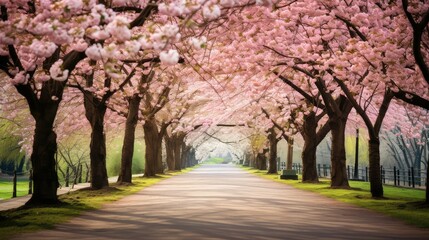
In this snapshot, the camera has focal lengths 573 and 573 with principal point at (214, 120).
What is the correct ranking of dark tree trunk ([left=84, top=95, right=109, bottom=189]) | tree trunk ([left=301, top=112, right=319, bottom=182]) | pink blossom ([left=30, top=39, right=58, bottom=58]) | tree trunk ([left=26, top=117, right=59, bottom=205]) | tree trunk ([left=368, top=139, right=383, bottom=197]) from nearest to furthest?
pink blossom ([left=30, top=39, right=58, bottom=58])
tree trunk ([left=26, top=117, right=59, bottom=205])
tree trunk ([left=368, top=139, right=383, bottom=197])
dark tree trunk ([left=84, top=95, right=109, bottom=189])
tree trunk ([left=301, top=112, right=319, bottom=182])

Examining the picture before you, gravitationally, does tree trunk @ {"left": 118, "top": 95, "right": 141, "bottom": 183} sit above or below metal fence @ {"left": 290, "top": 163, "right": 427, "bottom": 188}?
above

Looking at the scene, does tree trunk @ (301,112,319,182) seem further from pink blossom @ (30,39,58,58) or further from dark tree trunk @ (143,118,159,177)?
Result: pink blossom @ (30,39,58,58)

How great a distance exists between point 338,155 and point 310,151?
6.54 m

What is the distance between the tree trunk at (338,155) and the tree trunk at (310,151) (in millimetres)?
6326

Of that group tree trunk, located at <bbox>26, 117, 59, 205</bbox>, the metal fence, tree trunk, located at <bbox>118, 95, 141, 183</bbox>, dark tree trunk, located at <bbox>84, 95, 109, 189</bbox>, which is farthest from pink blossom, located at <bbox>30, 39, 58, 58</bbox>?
tree trunk, located at <bbox>118, 95, 141, 183</bbox>

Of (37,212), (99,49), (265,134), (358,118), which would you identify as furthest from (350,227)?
(265,134)

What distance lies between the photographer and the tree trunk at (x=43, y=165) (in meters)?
15.7

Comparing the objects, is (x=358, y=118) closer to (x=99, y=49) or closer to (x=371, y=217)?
(x=371, y=217)

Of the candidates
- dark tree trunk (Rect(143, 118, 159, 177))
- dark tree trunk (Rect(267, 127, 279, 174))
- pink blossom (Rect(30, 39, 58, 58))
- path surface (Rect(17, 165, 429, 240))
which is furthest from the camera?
dark tree trunk (Rect(267, 127, 279, 174))

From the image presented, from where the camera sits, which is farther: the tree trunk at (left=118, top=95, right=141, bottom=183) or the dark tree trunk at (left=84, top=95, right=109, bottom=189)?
the tree trunk at (left=118, top=95, right=141, bottom=183)

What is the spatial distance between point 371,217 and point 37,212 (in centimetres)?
791

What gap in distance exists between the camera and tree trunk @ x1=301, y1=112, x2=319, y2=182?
33031 millimetres

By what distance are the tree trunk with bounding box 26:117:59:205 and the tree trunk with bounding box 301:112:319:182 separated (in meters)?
19.7

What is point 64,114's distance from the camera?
3800 cm
